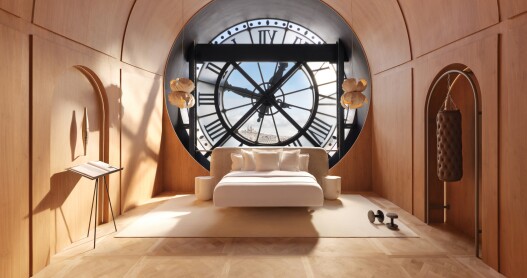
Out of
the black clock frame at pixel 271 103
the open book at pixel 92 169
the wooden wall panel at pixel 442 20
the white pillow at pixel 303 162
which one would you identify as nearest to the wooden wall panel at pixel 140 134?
the open book at pixel 92 169

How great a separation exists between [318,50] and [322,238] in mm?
4341

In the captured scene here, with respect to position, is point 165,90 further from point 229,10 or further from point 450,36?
point 450,36

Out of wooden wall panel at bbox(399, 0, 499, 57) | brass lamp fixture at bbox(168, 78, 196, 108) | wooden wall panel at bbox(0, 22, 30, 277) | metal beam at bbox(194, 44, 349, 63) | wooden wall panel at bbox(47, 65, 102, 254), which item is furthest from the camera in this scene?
metal beam at bbox(194, 44, 349, 63)

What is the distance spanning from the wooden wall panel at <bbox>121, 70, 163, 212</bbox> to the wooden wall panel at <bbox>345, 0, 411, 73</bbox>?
159 inches

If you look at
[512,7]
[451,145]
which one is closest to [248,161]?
[451,145]

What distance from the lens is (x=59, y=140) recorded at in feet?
10.8

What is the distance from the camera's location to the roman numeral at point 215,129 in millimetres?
7043

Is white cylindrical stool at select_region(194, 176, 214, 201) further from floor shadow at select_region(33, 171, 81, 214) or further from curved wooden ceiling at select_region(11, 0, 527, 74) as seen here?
curved wooden ceiling at select_region(11, 0, 527, 74)

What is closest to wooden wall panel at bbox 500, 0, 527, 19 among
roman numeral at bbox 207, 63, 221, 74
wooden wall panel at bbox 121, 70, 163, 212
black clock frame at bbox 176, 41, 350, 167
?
black clock frame at bbox 176, 41, 350, 167

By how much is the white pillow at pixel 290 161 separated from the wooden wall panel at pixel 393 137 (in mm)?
1626

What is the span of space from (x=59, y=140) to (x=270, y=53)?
14.6 ft

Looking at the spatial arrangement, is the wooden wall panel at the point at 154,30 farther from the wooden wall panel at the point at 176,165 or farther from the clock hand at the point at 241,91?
the clock hand at the point at 241,91

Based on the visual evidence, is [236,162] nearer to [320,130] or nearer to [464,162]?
[320,130]

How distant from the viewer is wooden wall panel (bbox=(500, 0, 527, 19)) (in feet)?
8.04
